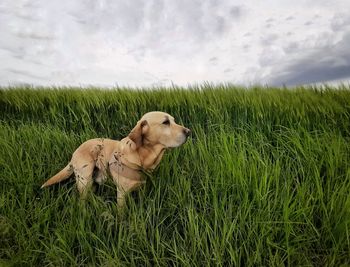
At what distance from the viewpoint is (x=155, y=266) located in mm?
3559

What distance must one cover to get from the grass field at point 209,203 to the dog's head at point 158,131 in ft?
1.86

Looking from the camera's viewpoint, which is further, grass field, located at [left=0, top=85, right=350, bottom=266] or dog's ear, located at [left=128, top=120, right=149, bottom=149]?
grass field, located at [left=0, top=85, right=350, bottom=266]

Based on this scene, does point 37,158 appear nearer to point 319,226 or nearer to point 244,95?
point 244,95

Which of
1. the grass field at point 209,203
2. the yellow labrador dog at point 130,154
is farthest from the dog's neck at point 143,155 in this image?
the grass field at point 209,203

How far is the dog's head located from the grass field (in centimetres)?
57

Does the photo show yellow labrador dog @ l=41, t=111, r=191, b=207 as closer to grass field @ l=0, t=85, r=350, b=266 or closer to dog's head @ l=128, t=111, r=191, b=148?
dog's head @ l=128, t=111, r=191, b=148

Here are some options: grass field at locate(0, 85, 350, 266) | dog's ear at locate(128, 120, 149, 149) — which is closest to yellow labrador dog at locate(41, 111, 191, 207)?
dog's ear at locate(128, 120, 149, 149)

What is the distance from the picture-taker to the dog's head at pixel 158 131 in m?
3.24

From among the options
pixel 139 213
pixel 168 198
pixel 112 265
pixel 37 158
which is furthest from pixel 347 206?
pixel 37 158

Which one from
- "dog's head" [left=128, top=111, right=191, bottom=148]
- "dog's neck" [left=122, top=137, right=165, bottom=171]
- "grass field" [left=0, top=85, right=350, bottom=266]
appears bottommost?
"grass field" [left=0, top=85, right=350, bottom=266]

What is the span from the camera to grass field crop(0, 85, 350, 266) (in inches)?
143

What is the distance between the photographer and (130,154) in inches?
133

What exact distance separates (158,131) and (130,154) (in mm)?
309

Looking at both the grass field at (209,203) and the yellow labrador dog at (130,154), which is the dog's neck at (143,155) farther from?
the grass field at (209,203)
